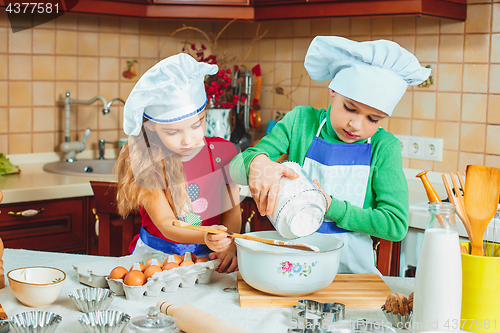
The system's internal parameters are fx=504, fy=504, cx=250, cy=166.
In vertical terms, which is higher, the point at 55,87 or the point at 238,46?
the point at 238,46

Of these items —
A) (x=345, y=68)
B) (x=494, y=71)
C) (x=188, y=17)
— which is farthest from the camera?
(x=188, y=17)

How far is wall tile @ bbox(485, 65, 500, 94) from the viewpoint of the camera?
1.80 m

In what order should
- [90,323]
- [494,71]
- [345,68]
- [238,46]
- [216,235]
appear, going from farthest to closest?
[238,46]
[494,71]
[345,68]
[216,235]
[90,323]

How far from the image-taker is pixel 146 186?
113cm

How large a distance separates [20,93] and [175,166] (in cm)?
136

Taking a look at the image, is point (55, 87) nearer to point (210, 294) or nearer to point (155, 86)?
point (155, 86)

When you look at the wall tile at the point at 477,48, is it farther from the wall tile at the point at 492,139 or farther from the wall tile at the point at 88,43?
the wall tile at the point at 88,43

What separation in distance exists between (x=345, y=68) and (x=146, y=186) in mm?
511

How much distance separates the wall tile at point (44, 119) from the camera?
88.3 inches

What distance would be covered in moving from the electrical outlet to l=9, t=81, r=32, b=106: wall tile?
160cm

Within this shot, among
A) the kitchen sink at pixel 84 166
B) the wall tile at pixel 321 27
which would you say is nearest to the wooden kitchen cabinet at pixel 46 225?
the kitchen sink at pixel 84 166

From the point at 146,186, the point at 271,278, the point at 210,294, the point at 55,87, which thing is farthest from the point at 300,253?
the point at 55,87

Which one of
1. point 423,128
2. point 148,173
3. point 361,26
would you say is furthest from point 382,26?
point 148,173

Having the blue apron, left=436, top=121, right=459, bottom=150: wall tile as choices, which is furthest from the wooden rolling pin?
left=436, top=121, right=459, bottom=150: wall tile
